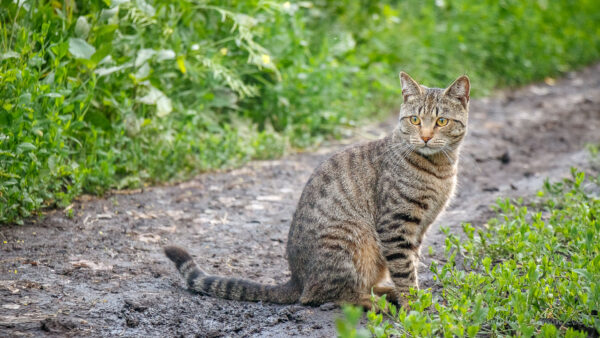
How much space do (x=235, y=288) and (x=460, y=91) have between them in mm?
2077

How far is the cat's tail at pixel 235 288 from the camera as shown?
3945 mm

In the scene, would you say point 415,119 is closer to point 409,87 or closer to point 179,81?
point 409,87

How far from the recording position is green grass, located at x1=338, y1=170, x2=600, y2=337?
306 cm

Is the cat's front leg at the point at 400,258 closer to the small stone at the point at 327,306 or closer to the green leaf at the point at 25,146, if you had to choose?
the small stone at the point at 327,306

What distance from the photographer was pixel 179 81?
6.54 metres

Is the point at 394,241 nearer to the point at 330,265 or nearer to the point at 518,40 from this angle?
the point at 330,265

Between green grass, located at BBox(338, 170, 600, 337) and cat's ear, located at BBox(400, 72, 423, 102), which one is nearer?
green grass, located at BBox(338, 170, 600, 337)

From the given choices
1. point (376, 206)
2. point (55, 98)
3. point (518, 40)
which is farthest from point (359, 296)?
point (518, 40)

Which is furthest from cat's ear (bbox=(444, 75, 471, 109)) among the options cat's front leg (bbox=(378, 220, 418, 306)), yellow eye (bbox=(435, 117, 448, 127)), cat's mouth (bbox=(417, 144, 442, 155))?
cat's front leg (bbox=(378, 220, 418, 306))

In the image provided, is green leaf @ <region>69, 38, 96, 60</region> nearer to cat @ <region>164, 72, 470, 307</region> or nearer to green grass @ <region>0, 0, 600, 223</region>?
green grass @ <region>0, 0, 600, 223</region>

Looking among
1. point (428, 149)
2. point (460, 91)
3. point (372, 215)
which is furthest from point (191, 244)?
point (460, 91)

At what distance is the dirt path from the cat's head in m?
0.98

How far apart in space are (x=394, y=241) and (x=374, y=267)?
0.23 m

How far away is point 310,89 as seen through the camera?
7551 mm
